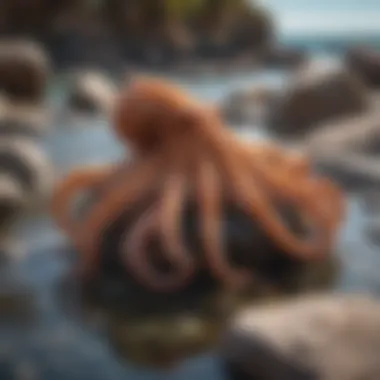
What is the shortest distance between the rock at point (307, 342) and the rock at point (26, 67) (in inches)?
12.0

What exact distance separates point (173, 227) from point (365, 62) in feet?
0.70

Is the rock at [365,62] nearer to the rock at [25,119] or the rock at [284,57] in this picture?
the rock at [284,57]

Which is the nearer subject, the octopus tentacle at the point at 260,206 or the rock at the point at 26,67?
the octopus tentacle at the point at 260,206

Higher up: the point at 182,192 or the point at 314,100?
the point at 314,100

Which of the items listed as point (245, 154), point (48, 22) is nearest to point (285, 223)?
point (245, 154)

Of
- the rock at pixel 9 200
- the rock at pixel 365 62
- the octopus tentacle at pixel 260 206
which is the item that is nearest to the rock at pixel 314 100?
the rock at pixel 365 62

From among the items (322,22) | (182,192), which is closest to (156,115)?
(182,192)

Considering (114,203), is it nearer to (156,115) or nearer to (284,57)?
(156,115)

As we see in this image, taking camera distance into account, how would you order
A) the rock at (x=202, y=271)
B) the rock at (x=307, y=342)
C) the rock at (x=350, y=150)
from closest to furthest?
1. the rock at (x=307, y=342)
2. the rock at (x=202, y=271)
3. the rock at (x=350, y=150)

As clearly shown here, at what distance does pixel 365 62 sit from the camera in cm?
65

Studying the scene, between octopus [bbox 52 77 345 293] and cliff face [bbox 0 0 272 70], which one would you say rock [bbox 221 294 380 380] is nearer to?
octopus [bbox 52 77 345 293]

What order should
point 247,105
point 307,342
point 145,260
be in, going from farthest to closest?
point 247,105 < point 145,260 < point 307,342

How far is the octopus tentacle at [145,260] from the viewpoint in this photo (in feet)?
1.81

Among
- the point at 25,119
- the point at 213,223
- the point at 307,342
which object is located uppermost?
the point at 25,119
